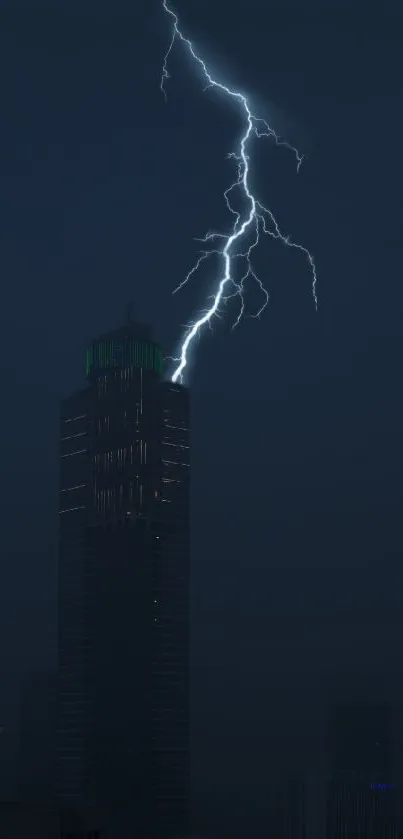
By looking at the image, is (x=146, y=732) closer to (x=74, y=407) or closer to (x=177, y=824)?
(x=177, y=824)

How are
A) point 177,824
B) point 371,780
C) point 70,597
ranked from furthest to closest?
point 371,780, point 70,597, point 177,824

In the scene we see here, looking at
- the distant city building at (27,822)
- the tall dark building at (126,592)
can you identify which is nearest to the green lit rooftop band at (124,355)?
the tall dark building at (126,592)

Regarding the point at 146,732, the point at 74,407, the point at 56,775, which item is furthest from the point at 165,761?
the point at 74,407

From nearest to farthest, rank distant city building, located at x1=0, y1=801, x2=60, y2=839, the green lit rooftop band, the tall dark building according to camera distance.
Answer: distant city building, located at x1=0, y1=801, x2=60, y2=839
the tall dark building
the green lit rooftop band

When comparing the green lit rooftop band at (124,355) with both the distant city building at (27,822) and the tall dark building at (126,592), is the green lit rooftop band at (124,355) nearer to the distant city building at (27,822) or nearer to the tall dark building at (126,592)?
the tall dark building at (126,592)

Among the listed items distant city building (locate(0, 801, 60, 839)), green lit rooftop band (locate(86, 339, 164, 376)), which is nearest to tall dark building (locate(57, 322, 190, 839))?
green lit rooftop band (locate(86, 339, 164, 376))

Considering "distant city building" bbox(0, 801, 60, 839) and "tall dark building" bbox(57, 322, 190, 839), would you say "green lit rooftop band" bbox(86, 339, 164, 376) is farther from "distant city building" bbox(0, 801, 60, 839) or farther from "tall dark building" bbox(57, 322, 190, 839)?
"distant city building" bbox(0, 801, 60, 839)
